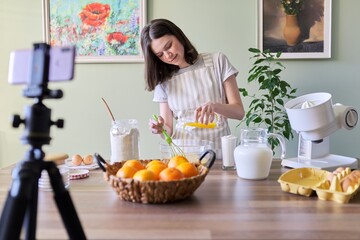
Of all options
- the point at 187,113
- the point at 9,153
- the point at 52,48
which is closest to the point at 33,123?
the point at 52,48

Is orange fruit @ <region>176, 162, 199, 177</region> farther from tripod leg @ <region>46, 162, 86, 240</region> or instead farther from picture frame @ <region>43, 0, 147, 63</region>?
picture frame @ <region>43, 0, 147, 63</region>

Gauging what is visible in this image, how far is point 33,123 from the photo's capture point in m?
0.61

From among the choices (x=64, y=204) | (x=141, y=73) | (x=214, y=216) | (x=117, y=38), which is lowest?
(x=214, y=216)

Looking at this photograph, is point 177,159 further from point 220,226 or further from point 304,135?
point 304,135

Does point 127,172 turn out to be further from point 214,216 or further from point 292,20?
point 292,20

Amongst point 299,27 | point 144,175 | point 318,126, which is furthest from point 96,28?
point 144,175

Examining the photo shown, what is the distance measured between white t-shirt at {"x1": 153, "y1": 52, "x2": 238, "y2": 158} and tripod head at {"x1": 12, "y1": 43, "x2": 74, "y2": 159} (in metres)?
1.27

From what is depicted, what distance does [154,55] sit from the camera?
1899mm

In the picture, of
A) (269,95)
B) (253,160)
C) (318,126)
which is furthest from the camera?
(269,95)

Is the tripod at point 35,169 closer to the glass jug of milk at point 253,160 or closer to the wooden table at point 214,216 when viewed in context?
the wooden table at point 214,216

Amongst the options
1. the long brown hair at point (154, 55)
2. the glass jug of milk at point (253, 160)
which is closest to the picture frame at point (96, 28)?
the long brown hair at point (154, 55)

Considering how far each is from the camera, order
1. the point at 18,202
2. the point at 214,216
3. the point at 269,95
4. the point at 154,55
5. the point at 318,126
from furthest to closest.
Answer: the point at 269,95, the point at 154,55, the point at 318,126, the point at 214,216, the point at 18,202

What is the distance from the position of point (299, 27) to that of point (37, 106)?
2.39 metres

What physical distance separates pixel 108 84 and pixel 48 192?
1680 mm
